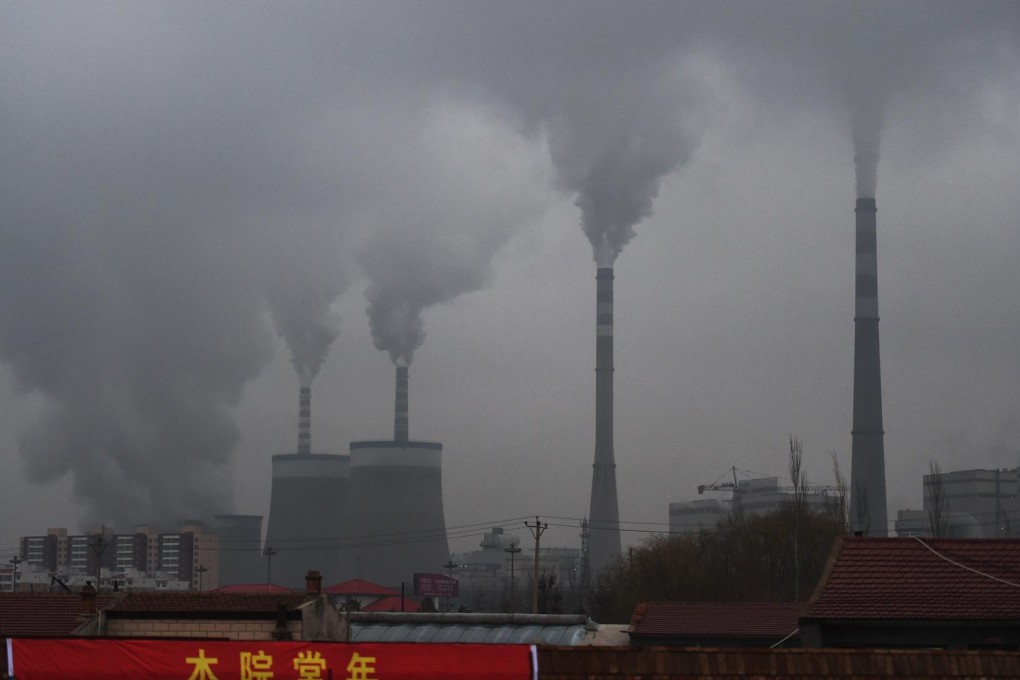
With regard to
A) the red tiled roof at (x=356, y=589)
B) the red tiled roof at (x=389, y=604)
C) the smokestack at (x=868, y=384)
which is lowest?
the red tiled roof at (x=389, y=604)

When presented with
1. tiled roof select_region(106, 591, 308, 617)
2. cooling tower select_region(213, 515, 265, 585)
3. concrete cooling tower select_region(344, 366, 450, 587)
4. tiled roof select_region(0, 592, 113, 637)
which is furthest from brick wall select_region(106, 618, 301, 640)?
cooling tower select_region(213, 515, 265, 585)

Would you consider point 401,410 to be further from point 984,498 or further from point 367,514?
point 984,498

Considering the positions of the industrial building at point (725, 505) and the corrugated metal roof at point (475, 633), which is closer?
the corrugated metal roof at point (475, 633)

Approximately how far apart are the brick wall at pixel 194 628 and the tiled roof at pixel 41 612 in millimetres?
6960

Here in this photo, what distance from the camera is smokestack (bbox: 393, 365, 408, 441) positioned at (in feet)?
250

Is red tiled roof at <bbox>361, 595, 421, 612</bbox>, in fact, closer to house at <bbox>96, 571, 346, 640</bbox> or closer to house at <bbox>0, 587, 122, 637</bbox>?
house at <bbox>0, 587, 122, 637</bbox>

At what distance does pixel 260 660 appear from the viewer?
7168 mm

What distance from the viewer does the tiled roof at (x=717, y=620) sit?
22375 millimetres

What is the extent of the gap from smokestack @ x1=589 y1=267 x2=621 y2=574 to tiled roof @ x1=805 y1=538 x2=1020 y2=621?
44.1m

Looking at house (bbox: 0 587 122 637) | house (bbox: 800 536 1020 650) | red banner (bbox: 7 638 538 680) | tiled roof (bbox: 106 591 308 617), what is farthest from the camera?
house (bbox: 0 587 122 637)

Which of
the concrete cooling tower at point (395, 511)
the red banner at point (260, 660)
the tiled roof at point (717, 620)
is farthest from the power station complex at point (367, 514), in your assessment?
the red banner at point (260, 660)

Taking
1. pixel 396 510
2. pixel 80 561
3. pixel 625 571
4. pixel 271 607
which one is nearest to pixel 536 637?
pixel 271 607

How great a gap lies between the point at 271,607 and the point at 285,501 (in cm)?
6513

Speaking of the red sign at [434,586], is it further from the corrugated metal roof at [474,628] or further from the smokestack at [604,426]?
the corrugated metal roof at [474,628]
